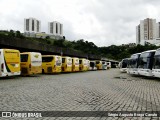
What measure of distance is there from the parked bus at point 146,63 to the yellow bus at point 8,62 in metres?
12.1

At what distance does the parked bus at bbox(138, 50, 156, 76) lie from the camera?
22.9 m

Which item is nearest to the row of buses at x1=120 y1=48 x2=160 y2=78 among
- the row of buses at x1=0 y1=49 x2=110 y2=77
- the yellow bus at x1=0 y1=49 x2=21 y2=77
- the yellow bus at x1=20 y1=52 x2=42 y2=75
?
the row of buses at x1=0 y1=49 x2=110 y2=77

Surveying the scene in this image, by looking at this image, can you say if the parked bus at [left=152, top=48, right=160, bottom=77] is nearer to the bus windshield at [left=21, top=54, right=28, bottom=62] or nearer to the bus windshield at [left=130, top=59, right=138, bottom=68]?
the bus windshield at [left=130, top=59, right=138, bottom=68]

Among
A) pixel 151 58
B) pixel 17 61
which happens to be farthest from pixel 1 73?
pixel 151 58

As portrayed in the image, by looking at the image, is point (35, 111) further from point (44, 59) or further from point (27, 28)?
point (27, 28)

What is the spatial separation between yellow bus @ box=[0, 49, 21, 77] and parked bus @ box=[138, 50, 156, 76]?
12136mm

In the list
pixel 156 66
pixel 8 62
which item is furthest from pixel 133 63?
pixel 8 62

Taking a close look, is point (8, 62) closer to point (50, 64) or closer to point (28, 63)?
point (28, 63)

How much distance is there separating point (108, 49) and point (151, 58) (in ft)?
408

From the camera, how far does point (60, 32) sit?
18375 cm

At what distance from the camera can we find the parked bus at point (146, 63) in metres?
22.9

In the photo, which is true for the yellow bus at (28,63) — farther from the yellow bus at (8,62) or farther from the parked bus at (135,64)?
the parked bus at (135,64)

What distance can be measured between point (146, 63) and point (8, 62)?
12.9 metres

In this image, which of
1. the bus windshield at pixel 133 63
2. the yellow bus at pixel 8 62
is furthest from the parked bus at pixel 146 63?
the yellow bus at pixel 8 62
